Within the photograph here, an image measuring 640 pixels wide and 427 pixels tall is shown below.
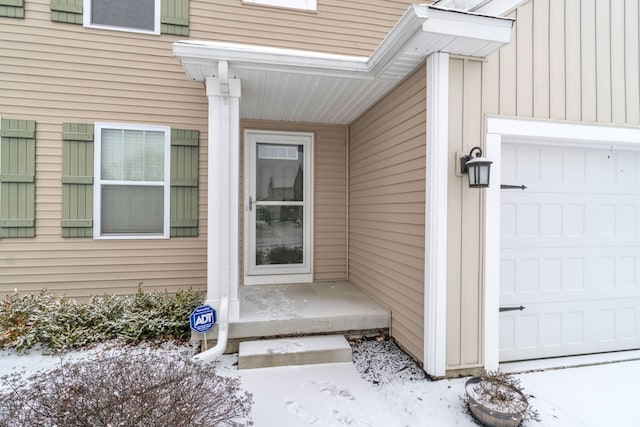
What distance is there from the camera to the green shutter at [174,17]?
3.94m

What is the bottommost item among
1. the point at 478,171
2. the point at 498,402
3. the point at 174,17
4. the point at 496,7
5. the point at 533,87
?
the point at 498,402

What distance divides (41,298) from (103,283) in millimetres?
563

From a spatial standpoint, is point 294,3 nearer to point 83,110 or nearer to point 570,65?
point 83,110

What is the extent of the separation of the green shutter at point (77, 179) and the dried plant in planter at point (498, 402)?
4.14 meters

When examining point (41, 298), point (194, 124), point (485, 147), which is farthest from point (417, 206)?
point (41, 298)

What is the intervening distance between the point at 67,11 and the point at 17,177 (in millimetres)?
1943

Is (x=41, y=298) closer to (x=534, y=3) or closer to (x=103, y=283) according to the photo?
(x=103, y=283)

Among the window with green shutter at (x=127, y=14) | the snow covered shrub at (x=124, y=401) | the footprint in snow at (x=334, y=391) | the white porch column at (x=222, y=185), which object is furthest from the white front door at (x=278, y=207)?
the snow covered shrub at (x=124, y=401)

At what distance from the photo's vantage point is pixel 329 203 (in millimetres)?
4715

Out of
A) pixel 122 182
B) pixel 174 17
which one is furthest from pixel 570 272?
pixel 174 17

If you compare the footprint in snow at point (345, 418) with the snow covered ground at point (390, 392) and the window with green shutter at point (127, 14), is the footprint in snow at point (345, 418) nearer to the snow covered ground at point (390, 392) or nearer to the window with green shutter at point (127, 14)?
the snow covered ground at point (390, 392)

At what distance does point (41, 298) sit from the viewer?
11.3 ft

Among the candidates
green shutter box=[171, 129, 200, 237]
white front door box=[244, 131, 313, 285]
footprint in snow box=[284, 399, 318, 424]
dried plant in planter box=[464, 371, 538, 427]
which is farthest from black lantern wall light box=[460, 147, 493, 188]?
green shutter box=[171, 129, 200, 237]

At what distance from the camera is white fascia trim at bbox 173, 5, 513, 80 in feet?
7.47
